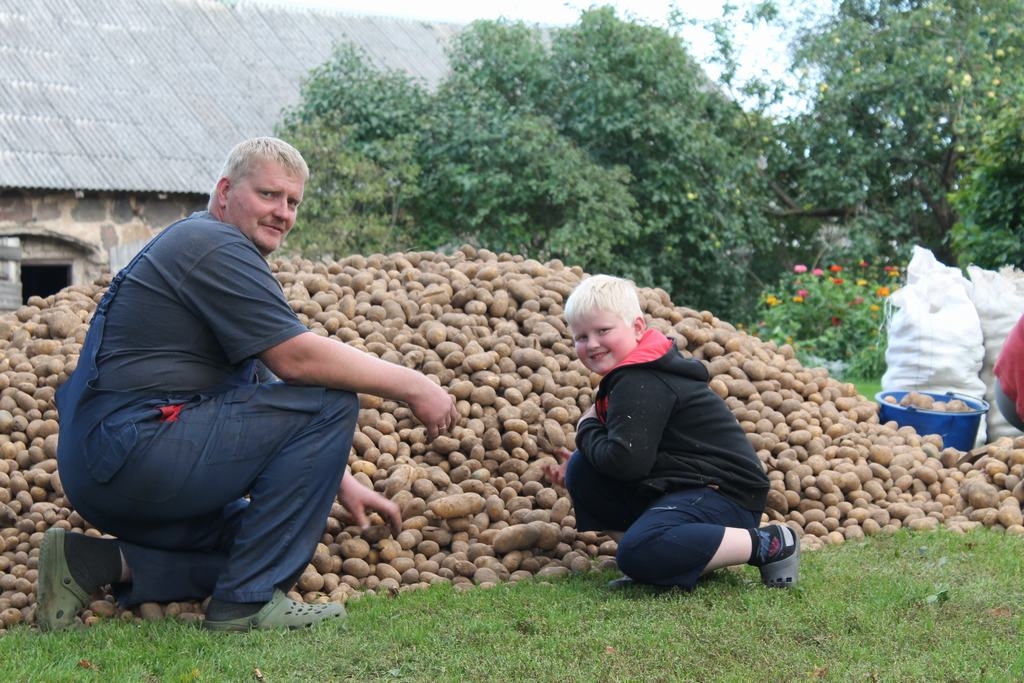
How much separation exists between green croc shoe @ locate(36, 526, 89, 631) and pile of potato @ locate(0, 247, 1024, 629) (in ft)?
0.36

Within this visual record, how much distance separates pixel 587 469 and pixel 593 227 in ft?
29.2

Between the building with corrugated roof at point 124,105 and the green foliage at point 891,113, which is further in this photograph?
the green foliage at point 891,113

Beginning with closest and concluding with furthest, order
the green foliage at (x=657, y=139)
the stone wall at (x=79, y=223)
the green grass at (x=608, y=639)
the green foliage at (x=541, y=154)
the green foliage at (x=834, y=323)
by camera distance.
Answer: the green grass at (x=608, y=639), the green foliage at (x=834, y=323), the stone wall at (x=79, y=223), the green foliage at (x=541, y=154), the green foliage at (x=657, y=139)

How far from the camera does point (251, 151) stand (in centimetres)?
361

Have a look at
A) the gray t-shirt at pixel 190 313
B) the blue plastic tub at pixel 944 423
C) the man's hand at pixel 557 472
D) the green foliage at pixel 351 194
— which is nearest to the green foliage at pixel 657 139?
the green foliage at pixel 351 194

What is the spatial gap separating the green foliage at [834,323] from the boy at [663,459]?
6537 millimetres

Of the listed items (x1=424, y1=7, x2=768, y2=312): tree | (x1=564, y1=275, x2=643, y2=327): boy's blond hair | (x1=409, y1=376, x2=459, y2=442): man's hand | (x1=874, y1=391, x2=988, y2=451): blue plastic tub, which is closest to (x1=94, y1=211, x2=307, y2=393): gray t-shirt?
(x1=409, y1=376, x2=459, y2=442): man's hand

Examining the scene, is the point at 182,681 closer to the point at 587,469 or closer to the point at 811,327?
the point at 587,469

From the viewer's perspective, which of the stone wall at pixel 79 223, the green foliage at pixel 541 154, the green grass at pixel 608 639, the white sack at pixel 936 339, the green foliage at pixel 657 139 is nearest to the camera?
the green grass at pixel 608 639

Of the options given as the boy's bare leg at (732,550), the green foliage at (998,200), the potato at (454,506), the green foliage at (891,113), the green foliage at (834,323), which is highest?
the green foliage at (891,113)

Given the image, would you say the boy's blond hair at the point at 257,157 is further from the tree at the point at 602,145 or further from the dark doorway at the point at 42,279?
the dark doorway at the point at 42,279

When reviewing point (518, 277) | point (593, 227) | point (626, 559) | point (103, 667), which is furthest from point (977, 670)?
point (593, 227)

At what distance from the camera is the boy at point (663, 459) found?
381cm

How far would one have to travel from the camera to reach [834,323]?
11445 mm
